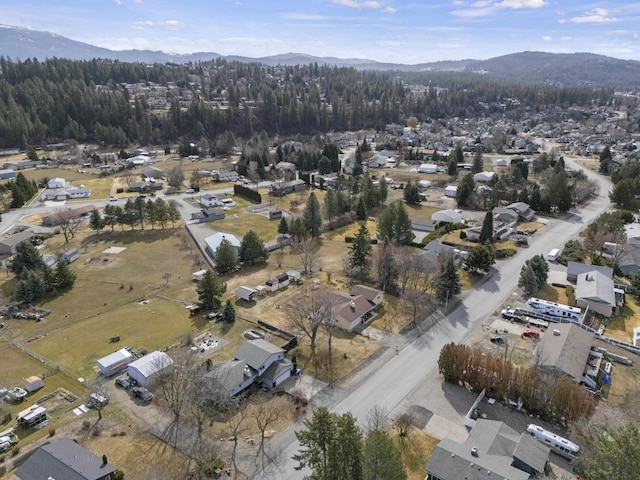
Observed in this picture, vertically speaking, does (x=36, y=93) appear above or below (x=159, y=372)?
above

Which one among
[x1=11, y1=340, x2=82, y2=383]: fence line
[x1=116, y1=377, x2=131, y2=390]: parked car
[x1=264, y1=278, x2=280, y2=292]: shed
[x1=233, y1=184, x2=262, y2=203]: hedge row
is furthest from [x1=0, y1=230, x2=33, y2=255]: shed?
[x1=233, y1=184, x2=262, y2=203]: hedge row

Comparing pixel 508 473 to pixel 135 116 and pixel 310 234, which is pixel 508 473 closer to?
pixel 310 234

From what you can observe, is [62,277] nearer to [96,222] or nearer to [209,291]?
[96,222]

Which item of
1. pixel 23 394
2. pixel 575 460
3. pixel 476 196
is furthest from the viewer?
pixel 476 196

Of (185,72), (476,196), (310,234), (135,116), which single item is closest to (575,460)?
(310,234)

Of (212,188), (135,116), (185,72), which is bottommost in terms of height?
(212,188)

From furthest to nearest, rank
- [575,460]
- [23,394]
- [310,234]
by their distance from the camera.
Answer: [310,234] < [23,394] < [575,460]
